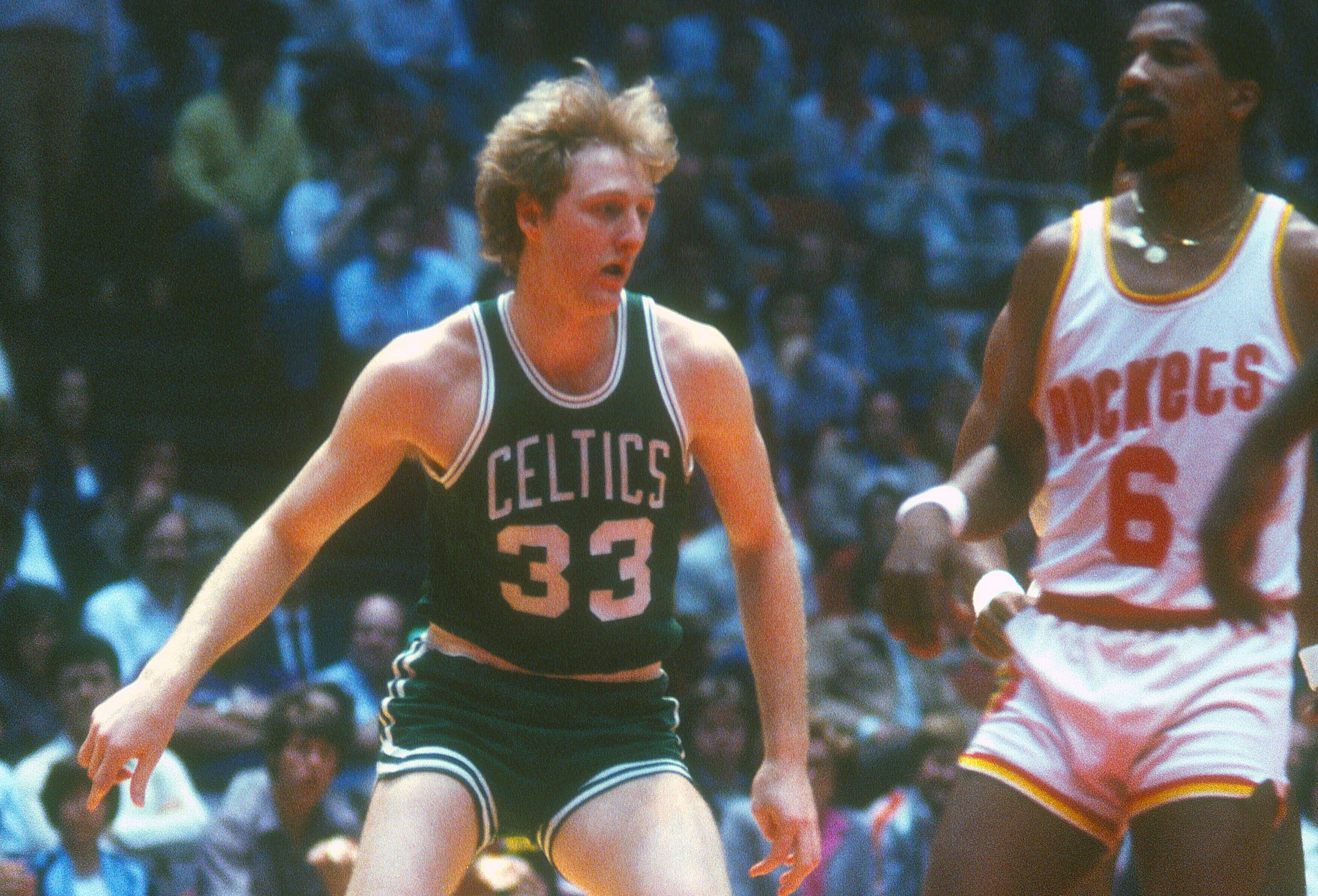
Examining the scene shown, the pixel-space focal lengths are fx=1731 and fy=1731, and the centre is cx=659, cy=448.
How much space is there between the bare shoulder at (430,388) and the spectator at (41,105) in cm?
573

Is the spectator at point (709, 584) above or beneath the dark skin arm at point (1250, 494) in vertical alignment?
beneath

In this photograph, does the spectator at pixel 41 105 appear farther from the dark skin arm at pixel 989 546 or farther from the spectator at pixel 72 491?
the dark skin arm at pixel 989 546

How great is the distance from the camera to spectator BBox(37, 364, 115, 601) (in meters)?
7.59

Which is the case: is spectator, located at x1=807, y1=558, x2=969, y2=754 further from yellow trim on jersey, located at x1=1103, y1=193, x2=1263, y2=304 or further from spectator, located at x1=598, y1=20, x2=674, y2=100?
yellow trim on jersey, located at x1=1103, y1=193, x2=1263, y2=304

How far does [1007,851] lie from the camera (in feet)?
9.83

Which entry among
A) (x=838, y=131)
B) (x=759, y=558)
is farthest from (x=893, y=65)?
(x=759, y=558)

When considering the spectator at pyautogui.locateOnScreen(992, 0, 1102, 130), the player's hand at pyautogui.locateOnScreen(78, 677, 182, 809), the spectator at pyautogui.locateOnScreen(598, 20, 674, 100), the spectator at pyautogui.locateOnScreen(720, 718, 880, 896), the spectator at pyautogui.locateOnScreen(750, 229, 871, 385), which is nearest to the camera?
the player's hand at pyautogui.locateOnScreen(78, 677, 182, 809)

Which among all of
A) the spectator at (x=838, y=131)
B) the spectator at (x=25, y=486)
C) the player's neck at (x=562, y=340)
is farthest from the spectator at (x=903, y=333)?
the player's neck at (x=562, y=340)

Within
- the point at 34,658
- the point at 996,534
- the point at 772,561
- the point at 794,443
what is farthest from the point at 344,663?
the point at 996,534

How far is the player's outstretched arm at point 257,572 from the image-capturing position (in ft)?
11.5

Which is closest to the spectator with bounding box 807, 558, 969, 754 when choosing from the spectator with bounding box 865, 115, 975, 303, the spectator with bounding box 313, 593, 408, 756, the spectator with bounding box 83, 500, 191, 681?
the spectator with bounding box 313, 593, 408, 756

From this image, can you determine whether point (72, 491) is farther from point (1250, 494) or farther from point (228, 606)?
point (1250, 494)

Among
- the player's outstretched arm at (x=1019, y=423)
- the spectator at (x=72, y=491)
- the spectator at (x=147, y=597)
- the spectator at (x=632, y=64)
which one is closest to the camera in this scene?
the player's outstretched arm at (x=1019, y=423)

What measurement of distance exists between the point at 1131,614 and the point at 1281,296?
2.06 feet
